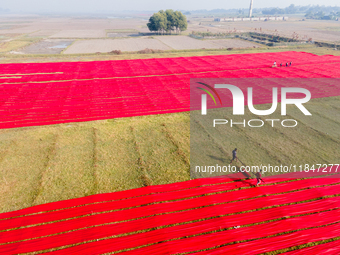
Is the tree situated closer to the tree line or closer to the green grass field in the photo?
the tree line

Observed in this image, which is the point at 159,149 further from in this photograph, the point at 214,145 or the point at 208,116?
the point at 208,116

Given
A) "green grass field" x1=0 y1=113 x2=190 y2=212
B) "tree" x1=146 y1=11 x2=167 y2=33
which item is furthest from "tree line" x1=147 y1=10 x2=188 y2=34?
"green grass field" x1=0 y1=113 x2=190 y2=212

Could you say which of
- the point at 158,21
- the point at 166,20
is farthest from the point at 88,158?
the point at 166,20

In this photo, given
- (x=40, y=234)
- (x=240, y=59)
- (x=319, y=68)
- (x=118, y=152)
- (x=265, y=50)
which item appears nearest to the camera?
(x=40, y=234)

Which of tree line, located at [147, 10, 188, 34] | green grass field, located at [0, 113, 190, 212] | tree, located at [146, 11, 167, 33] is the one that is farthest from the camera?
tree line, located at [147, 10, 188, 34]

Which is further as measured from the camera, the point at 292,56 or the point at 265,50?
the point at 265,50

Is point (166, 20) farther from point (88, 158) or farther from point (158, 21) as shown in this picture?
point (88, 158)

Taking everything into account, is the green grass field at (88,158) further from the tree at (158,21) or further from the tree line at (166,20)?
the tree line at (166,20)

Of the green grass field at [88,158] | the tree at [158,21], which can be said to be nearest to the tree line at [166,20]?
the tree at [158,21]

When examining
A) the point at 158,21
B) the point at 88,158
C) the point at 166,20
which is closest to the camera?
the point at 88,158

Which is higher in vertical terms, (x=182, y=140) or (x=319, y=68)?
(x=319, y=68)

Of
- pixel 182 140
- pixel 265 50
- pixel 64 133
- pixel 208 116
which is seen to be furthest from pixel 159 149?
pixel 265 50
